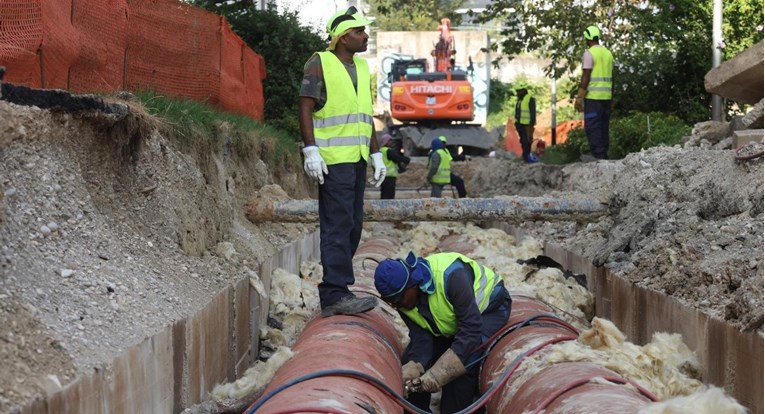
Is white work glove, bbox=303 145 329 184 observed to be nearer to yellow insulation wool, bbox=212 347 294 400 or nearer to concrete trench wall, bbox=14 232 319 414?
concrete trench wall, bbox=14 232 319 414

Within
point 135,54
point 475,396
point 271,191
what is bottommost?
point 475,396

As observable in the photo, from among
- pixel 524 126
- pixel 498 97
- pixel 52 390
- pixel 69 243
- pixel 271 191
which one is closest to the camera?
pixel 52 390

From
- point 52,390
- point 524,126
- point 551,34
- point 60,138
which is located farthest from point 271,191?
point 524,126

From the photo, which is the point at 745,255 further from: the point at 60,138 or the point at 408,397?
the point at 60,138

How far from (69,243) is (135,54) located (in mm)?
3876

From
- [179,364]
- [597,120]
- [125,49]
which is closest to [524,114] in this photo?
[597,120]

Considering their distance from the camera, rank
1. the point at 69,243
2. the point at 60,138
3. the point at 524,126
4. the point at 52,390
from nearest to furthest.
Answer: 1. the point at 52,390
2. the point at 69,243
3. the point at 60,138
4. the point at 524,126

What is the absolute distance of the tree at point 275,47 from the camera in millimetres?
17250

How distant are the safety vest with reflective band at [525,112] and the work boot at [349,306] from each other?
1459 centimetres

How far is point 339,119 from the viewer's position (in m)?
6.18

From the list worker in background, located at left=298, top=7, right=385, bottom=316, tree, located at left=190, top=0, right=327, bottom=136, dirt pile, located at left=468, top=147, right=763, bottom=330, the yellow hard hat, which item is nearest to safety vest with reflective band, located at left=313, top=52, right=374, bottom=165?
worker in background, located at left=298, top=7, right=385, bottom=316

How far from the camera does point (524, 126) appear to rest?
20.5 metres

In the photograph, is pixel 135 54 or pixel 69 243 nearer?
pixel 69 243

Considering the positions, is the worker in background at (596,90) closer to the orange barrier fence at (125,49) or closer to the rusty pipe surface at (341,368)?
the orange barrier fence at (125,49)
